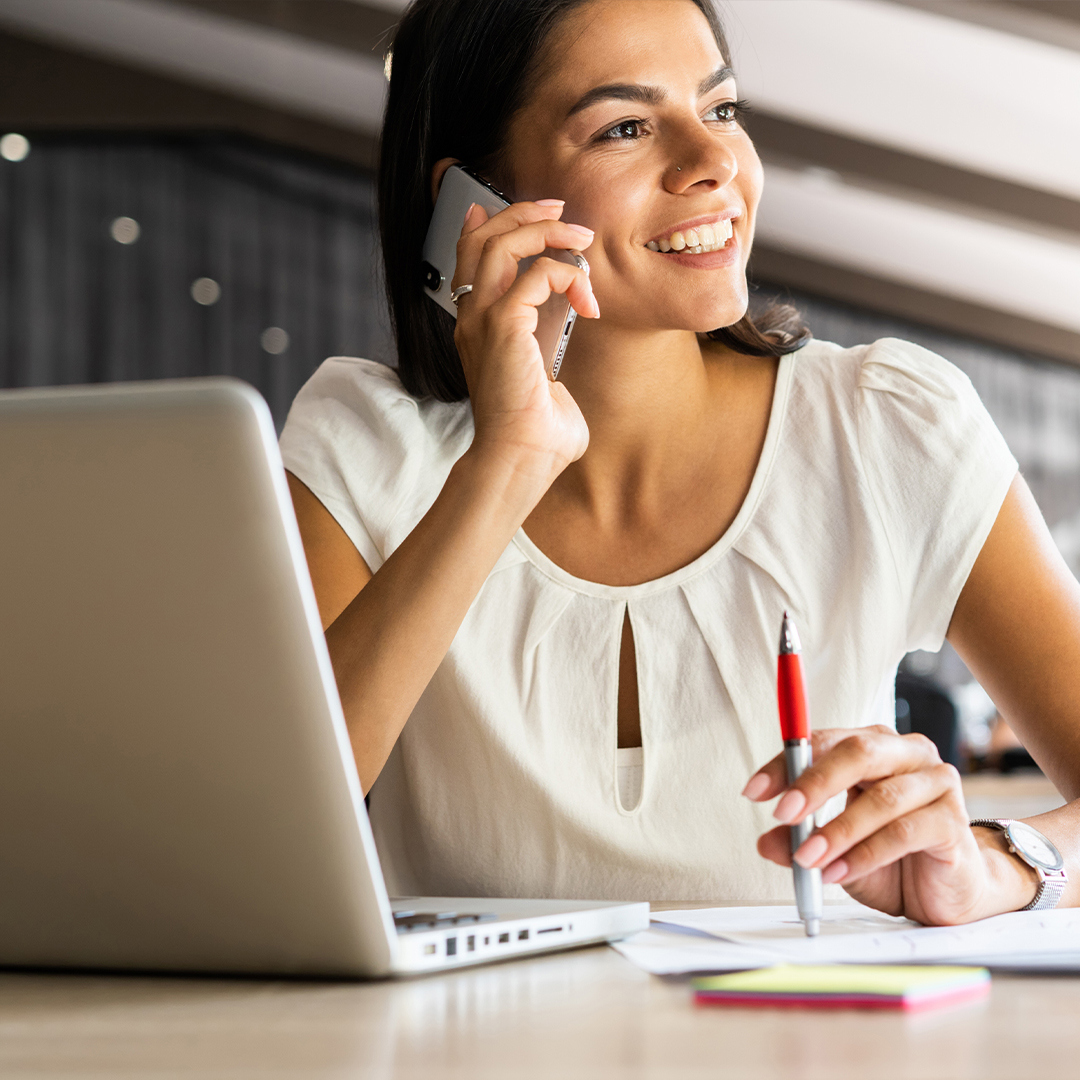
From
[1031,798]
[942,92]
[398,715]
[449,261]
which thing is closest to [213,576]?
[398,715]

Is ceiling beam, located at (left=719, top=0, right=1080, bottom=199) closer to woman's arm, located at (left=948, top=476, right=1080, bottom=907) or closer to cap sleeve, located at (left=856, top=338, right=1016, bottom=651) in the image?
cap sleeve, located at (left=856, top=338, right=1016, bottom=651)

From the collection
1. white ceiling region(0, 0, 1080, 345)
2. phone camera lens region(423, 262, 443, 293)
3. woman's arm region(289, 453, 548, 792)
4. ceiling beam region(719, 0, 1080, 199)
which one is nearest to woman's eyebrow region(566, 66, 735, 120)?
phone camera lens region(423, 262, 443, 293)

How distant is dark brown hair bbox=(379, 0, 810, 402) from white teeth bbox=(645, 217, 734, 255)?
0.11m

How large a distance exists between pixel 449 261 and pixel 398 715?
57cm

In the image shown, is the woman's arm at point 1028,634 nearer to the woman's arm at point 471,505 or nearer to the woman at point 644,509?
the woman at point 644,509

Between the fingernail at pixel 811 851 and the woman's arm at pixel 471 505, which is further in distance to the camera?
the woman's arm at pixel 471 505

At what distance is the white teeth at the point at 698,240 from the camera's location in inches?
50.2

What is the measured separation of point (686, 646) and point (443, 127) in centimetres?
63

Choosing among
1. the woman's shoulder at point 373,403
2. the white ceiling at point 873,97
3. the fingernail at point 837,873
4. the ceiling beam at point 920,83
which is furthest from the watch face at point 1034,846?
the ceiling beam at point 920,83

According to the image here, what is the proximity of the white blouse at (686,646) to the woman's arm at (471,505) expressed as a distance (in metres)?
0.15

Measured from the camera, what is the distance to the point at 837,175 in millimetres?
6207

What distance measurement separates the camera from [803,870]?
711mm

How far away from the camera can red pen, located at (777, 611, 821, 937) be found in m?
0.71

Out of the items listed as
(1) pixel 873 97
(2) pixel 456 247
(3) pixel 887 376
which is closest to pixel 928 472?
(3) pixel 887 376
